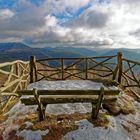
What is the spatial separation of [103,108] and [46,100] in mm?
2421

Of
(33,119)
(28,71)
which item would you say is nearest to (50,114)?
(33,119)

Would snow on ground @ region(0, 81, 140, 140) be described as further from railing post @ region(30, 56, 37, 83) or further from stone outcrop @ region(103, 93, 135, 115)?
railing post @ region(30, 56, 37, 83)

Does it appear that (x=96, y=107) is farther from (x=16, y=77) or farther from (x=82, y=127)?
(x=16, y=77)

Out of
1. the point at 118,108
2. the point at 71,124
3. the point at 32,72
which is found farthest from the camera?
the point at 32,72

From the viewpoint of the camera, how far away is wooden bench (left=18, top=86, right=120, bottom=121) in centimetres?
655

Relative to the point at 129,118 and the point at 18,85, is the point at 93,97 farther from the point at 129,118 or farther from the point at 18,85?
the point at 18,85

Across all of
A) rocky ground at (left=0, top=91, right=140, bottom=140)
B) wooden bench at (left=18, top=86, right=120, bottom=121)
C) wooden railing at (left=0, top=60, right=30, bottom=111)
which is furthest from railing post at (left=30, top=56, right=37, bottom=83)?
wooden bench at (left=18, top=86, right=120, bottom=121)

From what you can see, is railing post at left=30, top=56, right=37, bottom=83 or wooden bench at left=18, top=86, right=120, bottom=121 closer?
wooden bench at left=18, top=86, right=120, bottom=121

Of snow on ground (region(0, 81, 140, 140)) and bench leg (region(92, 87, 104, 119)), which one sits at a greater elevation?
bench leg (region(92, 87, 104, 119))

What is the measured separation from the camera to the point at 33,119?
738cm

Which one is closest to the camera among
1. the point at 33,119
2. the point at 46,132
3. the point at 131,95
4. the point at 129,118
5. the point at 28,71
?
the point at 46,132

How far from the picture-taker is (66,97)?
22.4 ft

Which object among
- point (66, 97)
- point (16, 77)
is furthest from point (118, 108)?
point (16, 77)

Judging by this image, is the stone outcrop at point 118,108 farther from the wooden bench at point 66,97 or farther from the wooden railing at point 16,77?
the wooden railing at point 16,77
